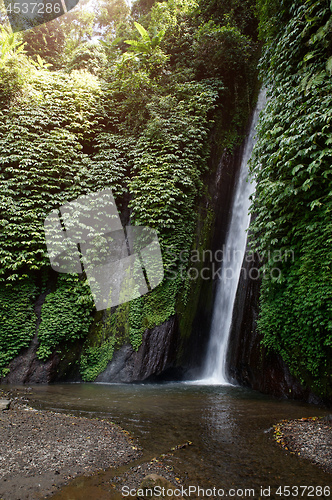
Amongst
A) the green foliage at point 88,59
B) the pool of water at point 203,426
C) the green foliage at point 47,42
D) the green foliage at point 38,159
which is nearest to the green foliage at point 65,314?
the green foliage at point 38,159

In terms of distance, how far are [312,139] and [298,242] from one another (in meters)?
2.36

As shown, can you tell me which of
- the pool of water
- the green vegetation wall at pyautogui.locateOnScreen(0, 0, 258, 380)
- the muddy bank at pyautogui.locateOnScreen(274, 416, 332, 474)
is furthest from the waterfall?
the muddy bank at pyautogui.locateOnScreen(274, 416, 332, 474)

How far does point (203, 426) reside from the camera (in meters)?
4.74

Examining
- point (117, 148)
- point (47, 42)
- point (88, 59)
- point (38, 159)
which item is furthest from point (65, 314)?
point (47, 42)

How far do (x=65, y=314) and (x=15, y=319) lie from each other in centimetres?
157

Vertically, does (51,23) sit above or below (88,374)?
above

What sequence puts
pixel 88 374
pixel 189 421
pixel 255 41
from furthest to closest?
pixel 255 41, pixel 88 374, pixel 189 421

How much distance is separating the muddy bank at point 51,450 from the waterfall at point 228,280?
5.71 meters

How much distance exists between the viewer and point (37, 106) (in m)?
11.6

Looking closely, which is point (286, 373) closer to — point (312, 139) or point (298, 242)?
point (298, 242)

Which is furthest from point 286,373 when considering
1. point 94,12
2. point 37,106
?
point 94,12

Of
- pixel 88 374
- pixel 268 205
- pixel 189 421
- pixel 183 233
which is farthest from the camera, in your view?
pixel 183 233

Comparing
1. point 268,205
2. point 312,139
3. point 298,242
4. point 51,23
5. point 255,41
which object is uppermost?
point 51,23

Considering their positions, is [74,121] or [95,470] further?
[74,121]
